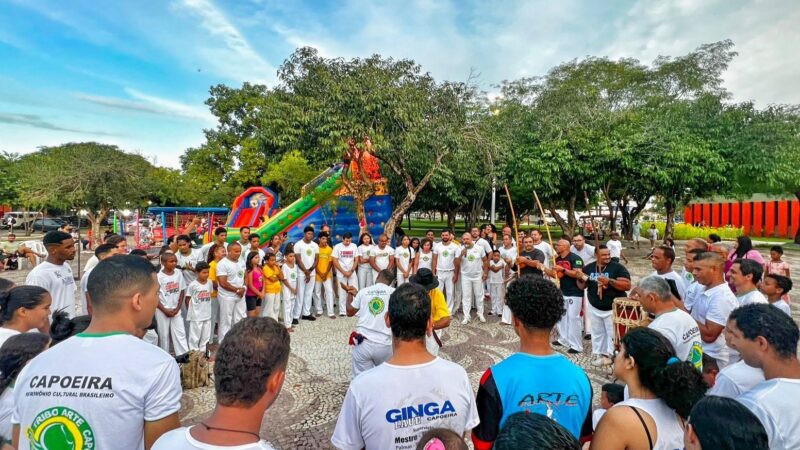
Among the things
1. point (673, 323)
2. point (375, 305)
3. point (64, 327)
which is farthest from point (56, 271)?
point (673, 323)

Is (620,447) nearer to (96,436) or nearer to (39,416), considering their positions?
(96,436)

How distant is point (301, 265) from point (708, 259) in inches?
269

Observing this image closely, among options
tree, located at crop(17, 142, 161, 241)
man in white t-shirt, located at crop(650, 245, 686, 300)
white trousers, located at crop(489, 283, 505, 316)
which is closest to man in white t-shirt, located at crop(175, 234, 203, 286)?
white trousers, located at crop(489, 283, 505, 316)

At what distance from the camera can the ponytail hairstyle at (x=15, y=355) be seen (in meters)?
2.38

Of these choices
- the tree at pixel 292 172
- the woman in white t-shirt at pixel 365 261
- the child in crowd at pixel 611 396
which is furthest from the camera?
the tree at pixel 292 172

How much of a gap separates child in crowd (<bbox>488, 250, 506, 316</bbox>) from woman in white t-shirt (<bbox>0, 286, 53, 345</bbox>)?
7.22 m

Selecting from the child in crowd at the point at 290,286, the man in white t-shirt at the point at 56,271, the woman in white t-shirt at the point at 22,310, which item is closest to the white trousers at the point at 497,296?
the child in crowd at the point at 290,286

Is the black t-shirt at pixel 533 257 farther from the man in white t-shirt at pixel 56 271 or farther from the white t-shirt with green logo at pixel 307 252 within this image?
the man in white t-shirt at pixel 56 271

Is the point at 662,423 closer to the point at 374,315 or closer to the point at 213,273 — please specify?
the point at 374,315

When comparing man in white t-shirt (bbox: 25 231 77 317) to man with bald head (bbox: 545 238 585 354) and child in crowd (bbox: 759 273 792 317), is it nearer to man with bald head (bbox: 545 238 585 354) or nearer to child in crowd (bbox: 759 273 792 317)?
man with bald head (bbox: 545 238 585 354)

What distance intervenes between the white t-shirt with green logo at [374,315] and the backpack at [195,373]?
8.54ft

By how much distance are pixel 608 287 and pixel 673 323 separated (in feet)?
8.54

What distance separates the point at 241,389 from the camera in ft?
5.01

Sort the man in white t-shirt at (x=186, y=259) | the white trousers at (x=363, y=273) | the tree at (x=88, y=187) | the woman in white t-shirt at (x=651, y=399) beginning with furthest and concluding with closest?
the tree at (x=88, y=187) < the white trousers at (x=363, y=273) < the man in white t-shirt at (x=186, y=259) < the woman in white t-shirt at (x=651, y=399)
